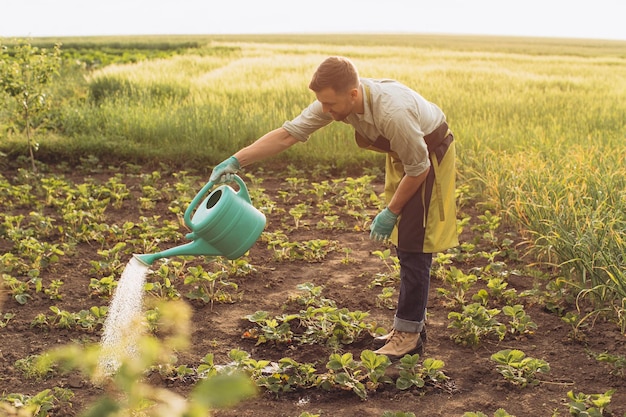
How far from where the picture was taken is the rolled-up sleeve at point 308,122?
Answer: 2896 millimetres

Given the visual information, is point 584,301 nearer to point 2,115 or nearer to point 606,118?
point 606,118

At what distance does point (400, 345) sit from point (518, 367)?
1.55ft

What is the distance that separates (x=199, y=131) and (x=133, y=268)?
4.85 metres

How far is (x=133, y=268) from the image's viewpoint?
265 cm

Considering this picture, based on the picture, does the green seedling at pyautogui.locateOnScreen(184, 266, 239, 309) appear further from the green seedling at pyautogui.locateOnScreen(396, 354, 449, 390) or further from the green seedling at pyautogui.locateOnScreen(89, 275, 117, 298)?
the green seedling at pyautogui.locateOnScreen(396, 354, 449, 390)

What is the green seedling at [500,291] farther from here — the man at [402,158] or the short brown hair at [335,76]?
the short brown hair at [335,76]

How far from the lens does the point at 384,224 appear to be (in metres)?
2.82

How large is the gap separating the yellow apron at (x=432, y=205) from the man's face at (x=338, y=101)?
0.24m

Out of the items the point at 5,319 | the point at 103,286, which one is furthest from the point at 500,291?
the point at 5,319

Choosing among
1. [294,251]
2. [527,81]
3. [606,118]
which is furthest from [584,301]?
[527,81]

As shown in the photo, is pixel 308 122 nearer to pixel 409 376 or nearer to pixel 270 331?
pixel 270 331

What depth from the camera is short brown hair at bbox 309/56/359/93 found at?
2.47 meters

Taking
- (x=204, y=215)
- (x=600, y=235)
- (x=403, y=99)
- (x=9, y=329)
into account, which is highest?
(x=403, y=99)

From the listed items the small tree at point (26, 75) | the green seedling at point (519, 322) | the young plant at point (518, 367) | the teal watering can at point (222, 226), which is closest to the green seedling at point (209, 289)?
the teal watering can at point (222, 226)
